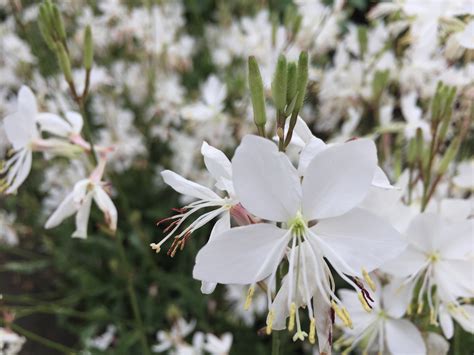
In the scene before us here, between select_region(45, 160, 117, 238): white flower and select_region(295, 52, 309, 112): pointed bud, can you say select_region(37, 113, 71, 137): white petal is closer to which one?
select_region(45, 160, 117, 238): white flower

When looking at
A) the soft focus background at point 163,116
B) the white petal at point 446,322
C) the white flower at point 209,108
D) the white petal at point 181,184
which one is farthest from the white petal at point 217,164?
the white flower at point 209,108

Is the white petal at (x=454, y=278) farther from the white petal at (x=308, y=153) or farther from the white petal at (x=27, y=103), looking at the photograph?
the white petal at (x=27, y=103)

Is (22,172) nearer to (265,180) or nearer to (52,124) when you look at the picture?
(52,124)

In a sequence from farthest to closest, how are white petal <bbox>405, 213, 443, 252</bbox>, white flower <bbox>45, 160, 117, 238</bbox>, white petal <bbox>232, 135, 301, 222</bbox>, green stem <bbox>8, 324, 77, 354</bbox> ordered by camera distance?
1. green stem <bbox>8, 324, 77, 354</bbox>
2. white flower <bbox>45, 160, 117, 238</bbox>
3. white petal <bbox>405, 213, 443, 252</bbox>
4. white petal <bbox>232, 135, 301, 222</bbox>

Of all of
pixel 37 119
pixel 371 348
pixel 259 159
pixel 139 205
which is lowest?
pixel 139 205

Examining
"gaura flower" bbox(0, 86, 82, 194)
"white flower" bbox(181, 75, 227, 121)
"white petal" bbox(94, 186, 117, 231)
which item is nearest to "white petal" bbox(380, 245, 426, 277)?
"white petal" bbox(94, 186, 117, 231)

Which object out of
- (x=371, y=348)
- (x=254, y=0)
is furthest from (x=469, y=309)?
(x=254, y=0)

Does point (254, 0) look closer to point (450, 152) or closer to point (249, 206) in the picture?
point (450, 152)

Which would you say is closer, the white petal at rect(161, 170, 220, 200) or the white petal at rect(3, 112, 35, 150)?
the white petal at rect(161, 170, 220, 200)
